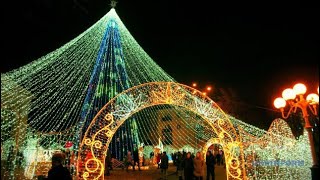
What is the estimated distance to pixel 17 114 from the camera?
999cm

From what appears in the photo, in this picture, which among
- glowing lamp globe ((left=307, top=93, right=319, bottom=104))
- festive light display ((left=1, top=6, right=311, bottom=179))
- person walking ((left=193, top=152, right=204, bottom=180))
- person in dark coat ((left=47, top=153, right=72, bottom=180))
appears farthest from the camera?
person walking ((left=193, top=152, right=204, bottom=180))

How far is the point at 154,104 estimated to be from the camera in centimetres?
1137

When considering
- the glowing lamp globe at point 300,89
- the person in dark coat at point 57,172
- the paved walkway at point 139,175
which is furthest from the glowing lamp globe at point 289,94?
the person in dark coat at point 57,172

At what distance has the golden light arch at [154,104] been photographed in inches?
410

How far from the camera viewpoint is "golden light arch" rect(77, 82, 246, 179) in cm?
1042

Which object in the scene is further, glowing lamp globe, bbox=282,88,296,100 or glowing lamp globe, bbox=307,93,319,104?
glowing lamp globe, bbox=307,93,319,104

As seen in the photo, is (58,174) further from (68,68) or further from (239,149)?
(239,149)

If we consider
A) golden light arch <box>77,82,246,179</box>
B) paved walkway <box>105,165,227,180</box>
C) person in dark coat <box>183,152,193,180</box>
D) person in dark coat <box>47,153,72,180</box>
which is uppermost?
golden light arch <box>77,82,246,179</box>

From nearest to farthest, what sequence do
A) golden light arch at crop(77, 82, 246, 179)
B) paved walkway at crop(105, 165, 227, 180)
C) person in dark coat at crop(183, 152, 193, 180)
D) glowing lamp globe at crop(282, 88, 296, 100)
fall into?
glowing lamp globe at crop(282, 88, 296, 100), golden light arch at crop(77, 82, 246, 179), person in dark coat at crop(183, 152, 193, 180), paved walkway at crop(105, 165, 227, 180)

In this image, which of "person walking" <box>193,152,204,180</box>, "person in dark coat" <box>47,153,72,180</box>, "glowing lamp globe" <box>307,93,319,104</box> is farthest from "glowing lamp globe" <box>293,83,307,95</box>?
"person in dark coat" <box>47,153,72,180</box>

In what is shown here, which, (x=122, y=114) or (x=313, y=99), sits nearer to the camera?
(x=313, y=99)

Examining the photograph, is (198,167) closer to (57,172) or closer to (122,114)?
(122,114)

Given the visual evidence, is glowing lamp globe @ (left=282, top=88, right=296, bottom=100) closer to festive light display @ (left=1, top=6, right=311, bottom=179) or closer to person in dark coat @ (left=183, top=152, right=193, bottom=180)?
festive light display @ (left=1, top=6, right=311, bottom=179)

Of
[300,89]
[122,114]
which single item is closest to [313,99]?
[300,89]
